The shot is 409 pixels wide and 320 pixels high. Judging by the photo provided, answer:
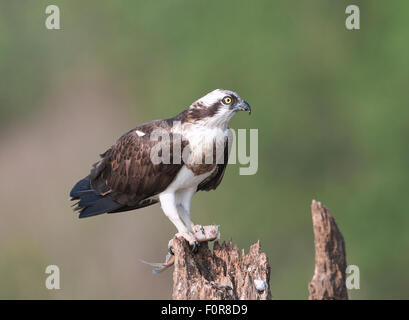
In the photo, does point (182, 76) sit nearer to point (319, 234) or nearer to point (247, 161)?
point (247, 161)

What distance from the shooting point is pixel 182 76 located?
48.9 ft

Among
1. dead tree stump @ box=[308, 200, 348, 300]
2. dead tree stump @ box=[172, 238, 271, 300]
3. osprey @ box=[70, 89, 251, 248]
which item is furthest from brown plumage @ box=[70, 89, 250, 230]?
dead tree stump @ box=[308, 200, 348, 300]

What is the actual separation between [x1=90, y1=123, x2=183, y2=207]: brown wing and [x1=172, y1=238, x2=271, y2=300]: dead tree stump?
0.62m

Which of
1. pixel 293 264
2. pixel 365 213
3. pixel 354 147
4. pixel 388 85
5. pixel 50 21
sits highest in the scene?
pixel 50 21

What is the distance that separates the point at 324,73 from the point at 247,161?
759 cm

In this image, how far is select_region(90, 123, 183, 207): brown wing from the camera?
690cm

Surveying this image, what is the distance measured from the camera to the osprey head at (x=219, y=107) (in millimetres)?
6691

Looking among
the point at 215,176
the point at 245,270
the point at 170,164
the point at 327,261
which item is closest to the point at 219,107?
the point at 170,164

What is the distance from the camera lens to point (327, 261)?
230 inches

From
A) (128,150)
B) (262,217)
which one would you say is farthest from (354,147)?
(128,150)

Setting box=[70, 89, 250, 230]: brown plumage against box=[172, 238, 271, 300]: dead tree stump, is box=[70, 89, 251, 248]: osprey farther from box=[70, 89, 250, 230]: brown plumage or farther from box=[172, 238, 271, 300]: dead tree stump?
box=[172, 238, 271, 300]: dead tree stump

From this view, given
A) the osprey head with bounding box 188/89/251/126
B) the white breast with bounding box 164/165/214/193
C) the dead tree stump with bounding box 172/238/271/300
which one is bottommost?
the dead tree stump with bounding box 172/238/271/300

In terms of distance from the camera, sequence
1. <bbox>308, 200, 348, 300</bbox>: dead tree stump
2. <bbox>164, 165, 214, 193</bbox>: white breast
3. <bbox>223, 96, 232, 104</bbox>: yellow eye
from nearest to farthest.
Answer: <bbox>308, 200, 348, 300</bbox>: dead tree stump < <bbox>223, 96, 232, 104</bbox>: yellow eye < <bbox>164, 165, 214, 193</bbox>: white breast

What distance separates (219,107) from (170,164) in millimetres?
695
